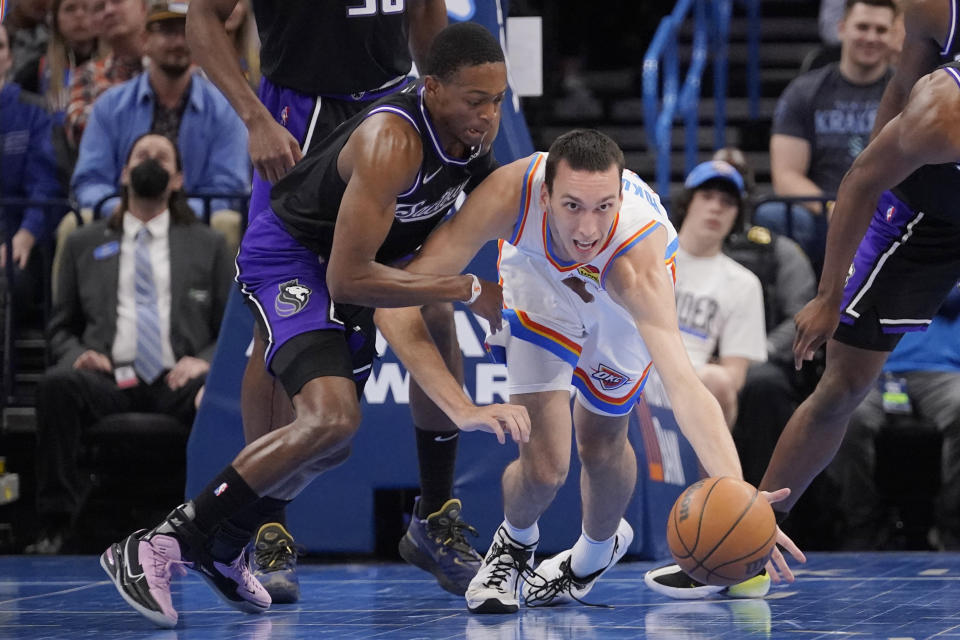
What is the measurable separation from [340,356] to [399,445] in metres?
1.80

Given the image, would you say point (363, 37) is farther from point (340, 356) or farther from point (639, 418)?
point (639, 418)

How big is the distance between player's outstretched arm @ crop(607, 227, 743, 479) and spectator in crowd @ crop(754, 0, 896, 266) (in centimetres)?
352

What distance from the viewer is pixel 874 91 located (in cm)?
798

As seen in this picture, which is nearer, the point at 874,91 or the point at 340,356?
the point at 340,356

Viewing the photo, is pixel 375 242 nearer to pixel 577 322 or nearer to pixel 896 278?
pixel 577 322

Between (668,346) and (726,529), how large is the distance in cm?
59

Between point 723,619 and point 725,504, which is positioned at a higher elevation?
point 725,504

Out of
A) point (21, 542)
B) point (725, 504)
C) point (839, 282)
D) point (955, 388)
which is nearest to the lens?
point (725, 504)

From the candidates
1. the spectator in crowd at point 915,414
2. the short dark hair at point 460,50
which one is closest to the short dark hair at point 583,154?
the short dark hair at point 460,50

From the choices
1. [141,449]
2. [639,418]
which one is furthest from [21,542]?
[639,418]

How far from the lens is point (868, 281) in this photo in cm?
495

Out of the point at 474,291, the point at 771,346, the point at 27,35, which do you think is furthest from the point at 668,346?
the point at 27,35

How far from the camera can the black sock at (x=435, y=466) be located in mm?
5461

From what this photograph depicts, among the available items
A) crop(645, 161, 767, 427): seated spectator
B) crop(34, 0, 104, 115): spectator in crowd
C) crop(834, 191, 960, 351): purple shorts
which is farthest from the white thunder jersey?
crop(34, 0, 104, 115): spectator in crowd
